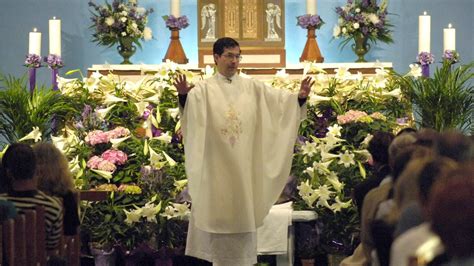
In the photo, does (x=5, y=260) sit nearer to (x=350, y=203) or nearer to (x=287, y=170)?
(x=287, y=170)

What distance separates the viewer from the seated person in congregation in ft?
17.9

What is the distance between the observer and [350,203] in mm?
8047

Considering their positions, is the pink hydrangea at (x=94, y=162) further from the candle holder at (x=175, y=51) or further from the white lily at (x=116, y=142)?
the candle holder at (x=175, y=51)

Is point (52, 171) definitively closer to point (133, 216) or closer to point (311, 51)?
point (133, 216)

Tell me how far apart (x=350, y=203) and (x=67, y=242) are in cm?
264

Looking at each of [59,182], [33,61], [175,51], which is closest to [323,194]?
[59,182]

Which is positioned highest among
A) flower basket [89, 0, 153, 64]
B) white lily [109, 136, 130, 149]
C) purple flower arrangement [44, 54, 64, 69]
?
flower basket [89, 0, 153, 64]

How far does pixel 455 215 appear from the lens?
3213 mm

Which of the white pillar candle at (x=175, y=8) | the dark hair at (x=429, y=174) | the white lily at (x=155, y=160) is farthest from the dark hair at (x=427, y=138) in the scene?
the white pillar candle at (x=175, y=8)

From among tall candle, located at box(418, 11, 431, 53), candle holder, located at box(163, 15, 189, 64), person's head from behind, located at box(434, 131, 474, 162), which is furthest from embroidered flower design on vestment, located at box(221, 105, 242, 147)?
candle holder, located at box(163, 15, 189, 64)

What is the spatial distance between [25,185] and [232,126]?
2050 mm

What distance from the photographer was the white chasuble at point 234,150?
7195 mm

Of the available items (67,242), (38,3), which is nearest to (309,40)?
(38,3)

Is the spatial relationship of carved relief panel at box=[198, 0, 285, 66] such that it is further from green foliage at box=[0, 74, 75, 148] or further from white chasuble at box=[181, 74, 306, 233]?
white chasuble at box=[181, 74, 306, 233]
